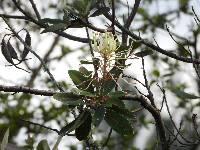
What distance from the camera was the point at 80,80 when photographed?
144 cm

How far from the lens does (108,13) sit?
1.82 m

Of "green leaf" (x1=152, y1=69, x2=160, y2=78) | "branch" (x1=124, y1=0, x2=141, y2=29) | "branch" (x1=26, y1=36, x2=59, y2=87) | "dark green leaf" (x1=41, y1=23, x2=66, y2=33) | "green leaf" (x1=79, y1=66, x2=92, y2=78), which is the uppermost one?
"branch" (x1=26, y1=36, x2=59, y2=87)

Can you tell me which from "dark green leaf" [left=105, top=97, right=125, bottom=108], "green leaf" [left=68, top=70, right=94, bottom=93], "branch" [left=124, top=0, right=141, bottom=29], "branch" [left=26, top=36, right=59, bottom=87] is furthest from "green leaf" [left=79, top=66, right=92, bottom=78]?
"branch" [left=26, top=36, right=59, bottom=87]

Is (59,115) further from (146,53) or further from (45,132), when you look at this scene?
(146,53)

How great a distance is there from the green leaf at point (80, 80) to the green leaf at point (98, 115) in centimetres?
8

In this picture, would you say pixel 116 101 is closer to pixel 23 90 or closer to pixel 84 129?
pixel 84 129

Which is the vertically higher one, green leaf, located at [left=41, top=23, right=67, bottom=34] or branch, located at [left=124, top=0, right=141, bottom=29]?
branch, located at [left=124, top=0, right=141, bottom=29]

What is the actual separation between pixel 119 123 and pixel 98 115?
0.11m

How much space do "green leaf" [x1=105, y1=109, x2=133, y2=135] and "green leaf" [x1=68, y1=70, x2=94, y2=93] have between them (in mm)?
115

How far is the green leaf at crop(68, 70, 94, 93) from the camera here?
141 centimetres

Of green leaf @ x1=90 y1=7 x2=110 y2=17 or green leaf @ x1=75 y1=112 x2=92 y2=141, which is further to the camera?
green leaf @ x1=90 y1=7 x2=110 y2=17

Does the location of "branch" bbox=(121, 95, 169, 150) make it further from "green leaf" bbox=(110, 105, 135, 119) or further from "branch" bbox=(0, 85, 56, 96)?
"branch" bbox=(0, 85, 56, 96)

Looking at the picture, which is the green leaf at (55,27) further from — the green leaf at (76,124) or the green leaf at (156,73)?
the green leaf at (156,73)

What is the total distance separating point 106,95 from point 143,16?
292 centimetres
